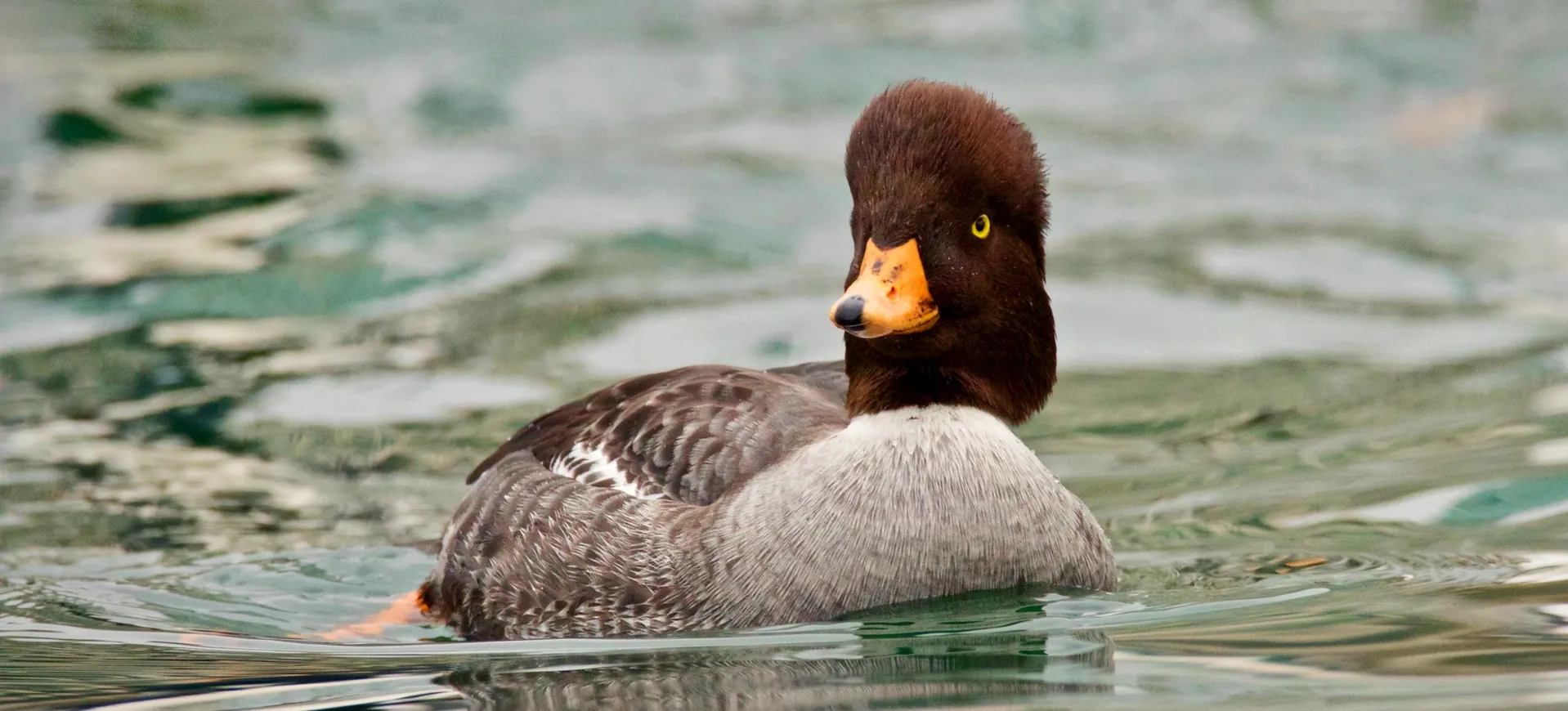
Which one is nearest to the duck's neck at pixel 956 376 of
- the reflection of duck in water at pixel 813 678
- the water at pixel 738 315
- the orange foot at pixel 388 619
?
the water at pixel 738 315

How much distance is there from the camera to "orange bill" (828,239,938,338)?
5707 millimetres

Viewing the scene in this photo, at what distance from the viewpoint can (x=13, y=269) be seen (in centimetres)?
1298

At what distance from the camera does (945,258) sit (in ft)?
19.8

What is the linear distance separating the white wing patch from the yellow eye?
145cm

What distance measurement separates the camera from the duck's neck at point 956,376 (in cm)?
626

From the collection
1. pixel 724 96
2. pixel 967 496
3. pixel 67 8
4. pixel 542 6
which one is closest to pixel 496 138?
pixel 724 96

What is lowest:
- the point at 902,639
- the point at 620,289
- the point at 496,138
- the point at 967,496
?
the point at 902,639

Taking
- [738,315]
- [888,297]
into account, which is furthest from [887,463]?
[738,315]

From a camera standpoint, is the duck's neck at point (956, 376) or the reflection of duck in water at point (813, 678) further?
the duck's neck at point (956, 376)

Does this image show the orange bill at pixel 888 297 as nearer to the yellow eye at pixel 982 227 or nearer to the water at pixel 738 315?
the yellow eye at pixel 982 227

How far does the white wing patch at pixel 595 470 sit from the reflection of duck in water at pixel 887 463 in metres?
0.02

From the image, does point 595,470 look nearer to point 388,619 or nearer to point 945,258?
point 388,619

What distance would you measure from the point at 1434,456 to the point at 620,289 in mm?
5675

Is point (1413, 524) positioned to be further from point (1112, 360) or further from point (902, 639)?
point (1112, 360)
